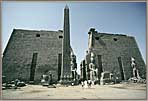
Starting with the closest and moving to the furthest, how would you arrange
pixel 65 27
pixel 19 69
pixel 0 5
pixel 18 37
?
pixel 0 5
pixel 65 27
pixel 19 69
pixel 18 37

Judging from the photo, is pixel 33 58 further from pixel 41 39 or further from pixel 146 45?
pixel 146 45

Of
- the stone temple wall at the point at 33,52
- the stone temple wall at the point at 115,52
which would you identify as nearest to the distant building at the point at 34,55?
the stone temple wall at the point at 33,52

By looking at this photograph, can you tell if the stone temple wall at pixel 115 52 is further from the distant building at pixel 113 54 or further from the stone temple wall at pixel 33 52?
the stone temple wall at pixel 33 52

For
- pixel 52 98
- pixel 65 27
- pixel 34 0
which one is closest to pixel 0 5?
pixel 34 0

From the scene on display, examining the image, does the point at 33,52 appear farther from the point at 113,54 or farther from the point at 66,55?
the point at 113,54

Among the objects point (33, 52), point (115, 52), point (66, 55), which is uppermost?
point (115, 52)

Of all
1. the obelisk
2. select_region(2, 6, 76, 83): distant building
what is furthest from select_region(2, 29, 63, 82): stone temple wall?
the obelisk

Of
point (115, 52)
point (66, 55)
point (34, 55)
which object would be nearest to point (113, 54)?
point (115, 52)
